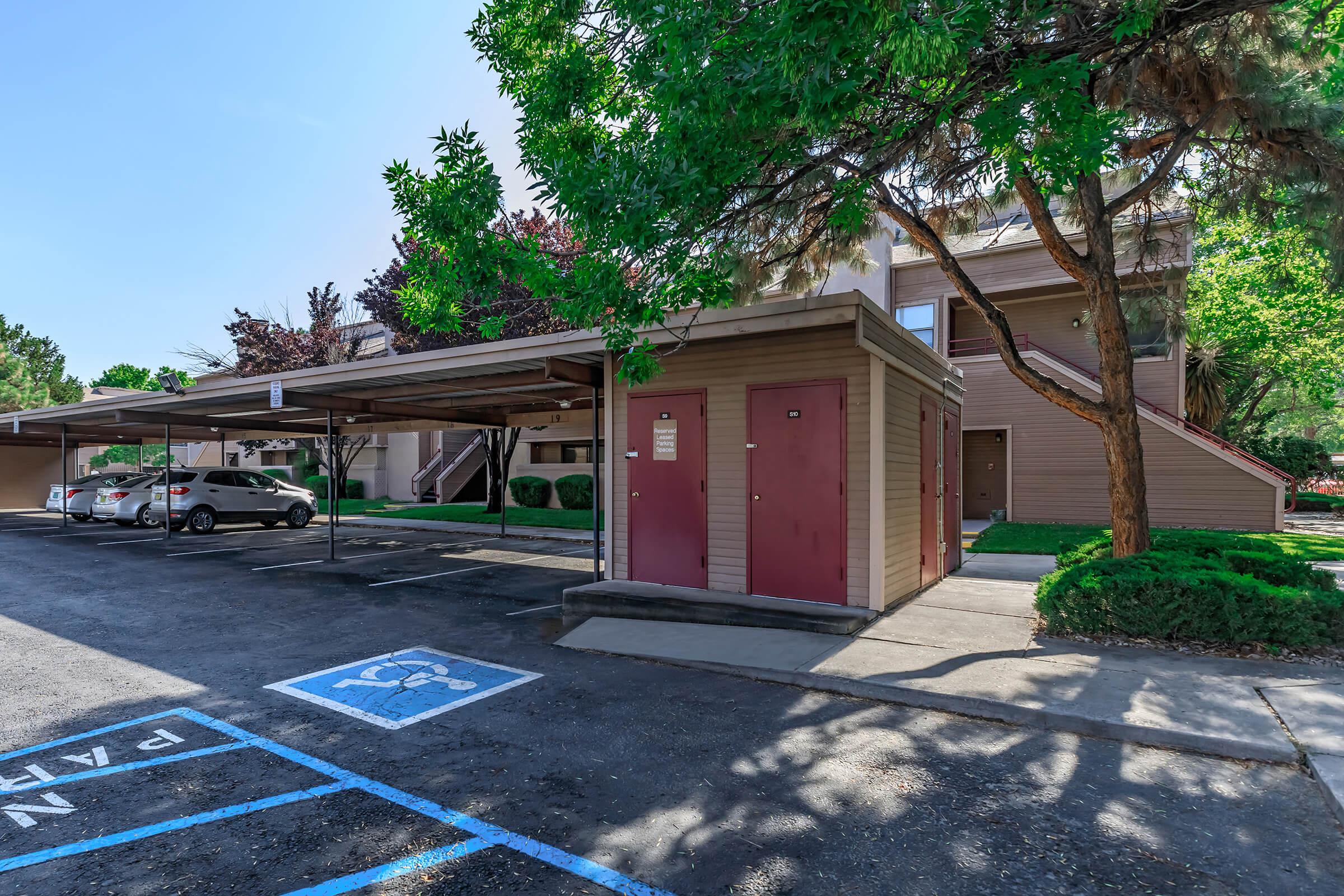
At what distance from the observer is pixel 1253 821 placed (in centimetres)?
342

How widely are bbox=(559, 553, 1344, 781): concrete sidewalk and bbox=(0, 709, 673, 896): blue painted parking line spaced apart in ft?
9.42

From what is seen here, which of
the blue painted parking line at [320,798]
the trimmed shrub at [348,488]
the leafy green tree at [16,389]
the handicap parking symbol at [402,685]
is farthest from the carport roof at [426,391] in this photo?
the leafy green tree at [16,389]

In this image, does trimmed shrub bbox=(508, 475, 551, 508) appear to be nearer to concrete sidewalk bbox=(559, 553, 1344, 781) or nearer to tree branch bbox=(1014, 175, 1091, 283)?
concrete sidewalk bbox=(559, 553, 1344, 781)

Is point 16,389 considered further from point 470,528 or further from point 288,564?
point 288,564

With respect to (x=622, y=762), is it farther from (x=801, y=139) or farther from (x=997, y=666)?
(x=801, y=139)

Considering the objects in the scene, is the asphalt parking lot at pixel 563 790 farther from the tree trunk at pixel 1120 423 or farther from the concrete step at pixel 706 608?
the tree trunk at pixel 1120 423

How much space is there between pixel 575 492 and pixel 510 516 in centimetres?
303

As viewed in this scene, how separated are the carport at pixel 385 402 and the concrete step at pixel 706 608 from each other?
1.12 metres

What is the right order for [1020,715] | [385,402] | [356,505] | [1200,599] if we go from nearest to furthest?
[1020,715] < [1200,599] < [385,402] < [356,505]

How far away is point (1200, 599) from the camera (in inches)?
238

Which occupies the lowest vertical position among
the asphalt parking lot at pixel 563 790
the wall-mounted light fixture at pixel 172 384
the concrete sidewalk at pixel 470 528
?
the concrete sidewalk at pixel 470 528

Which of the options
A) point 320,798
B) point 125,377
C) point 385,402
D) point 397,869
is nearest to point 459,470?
point 385,402

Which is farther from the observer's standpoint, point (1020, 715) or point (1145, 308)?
point (1145, 308)

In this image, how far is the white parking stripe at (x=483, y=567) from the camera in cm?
1073
